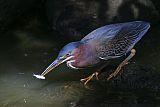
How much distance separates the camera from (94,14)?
671 cm

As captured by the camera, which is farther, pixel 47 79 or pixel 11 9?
pixel 11 9

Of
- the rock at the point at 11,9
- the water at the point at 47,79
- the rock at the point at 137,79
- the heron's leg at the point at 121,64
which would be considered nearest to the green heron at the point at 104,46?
the heron's leg at the point at 121,64

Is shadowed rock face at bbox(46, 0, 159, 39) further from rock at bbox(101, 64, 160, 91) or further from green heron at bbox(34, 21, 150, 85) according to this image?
rock at bbox(101, 64, 160, 91)

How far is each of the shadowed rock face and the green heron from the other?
1166 mm

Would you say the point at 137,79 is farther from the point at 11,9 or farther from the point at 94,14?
the point at 11,9

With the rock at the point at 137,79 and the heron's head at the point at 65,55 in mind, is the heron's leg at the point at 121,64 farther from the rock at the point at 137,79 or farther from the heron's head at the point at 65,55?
the heron's head at the point at 65,55

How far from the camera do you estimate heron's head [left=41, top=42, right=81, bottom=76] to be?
189 inches

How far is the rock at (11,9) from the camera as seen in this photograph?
21.3ft

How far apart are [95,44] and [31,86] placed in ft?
3.25

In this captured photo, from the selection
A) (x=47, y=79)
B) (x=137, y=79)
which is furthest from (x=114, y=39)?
(x=47, y=79)

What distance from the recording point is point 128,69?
17.2 ft

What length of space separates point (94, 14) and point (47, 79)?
167cm

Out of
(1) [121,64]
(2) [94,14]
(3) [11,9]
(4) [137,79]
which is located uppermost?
(3) [11,9]

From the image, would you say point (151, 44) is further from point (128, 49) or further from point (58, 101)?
point (58, 101)
